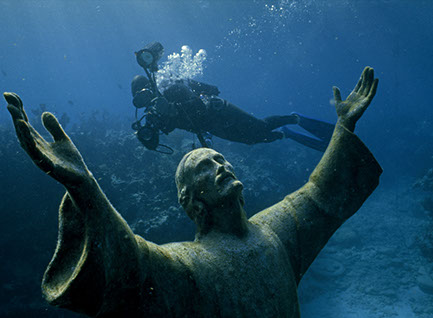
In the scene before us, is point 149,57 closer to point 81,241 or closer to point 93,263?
point 81,241

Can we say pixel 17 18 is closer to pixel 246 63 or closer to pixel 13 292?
pixel 13 292

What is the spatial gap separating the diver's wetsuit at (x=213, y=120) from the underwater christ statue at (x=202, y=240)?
3.39 metres

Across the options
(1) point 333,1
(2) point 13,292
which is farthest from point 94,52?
(2) point 13,292

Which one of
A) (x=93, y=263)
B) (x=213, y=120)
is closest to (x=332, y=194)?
(x=93, y=263)

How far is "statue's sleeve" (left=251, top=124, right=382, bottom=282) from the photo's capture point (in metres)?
2.00

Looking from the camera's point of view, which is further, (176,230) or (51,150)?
(176,230)

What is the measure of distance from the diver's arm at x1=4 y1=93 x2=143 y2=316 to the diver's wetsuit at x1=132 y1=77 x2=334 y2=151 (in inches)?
159

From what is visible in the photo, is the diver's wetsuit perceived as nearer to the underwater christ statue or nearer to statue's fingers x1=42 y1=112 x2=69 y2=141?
the underwater christ statue

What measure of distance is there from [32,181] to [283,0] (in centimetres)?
5361

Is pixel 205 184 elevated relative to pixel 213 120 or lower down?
lower down

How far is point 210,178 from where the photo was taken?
68.7 inches

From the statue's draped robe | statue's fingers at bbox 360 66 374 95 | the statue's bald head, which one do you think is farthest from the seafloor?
statue's fingers at bbox 360 66 374 95

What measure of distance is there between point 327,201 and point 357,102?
91 centimetres

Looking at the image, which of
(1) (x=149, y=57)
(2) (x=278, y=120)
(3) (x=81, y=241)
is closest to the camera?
(3) (x=81, y=241)
